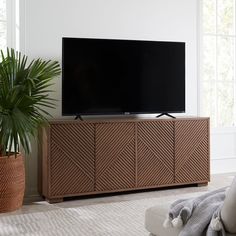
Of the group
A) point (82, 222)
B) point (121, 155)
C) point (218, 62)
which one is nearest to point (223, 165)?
point (218, 62)

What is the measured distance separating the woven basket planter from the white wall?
1.83 feet

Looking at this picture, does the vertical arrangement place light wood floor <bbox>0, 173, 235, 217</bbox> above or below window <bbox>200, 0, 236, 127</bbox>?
below

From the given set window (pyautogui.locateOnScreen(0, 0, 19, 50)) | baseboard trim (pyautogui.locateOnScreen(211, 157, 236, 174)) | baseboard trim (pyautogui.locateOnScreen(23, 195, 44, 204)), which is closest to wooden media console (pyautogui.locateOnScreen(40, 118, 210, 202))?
baseboard trim (pyautogui.locateOnScreen(23, 195, 44, 204))

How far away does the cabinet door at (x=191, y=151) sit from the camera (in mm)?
4637

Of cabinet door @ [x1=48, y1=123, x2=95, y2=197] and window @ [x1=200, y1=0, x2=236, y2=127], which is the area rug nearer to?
cabinet door @ [x1=48, y1=123, x2=95, y2=197]

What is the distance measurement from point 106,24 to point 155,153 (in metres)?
1.51

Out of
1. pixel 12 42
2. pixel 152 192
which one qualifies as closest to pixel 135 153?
pixel 152 192

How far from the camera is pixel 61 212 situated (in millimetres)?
3713

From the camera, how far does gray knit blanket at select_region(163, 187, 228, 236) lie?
5.86ft

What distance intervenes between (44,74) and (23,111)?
0.39 m

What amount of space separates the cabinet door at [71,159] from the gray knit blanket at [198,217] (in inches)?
84.7

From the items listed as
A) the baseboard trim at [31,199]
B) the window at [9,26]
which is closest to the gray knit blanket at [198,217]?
the baseboard trim at [31,199]

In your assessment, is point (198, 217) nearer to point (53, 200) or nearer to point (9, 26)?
point (53, 200)

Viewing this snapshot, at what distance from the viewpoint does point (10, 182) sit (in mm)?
3717
